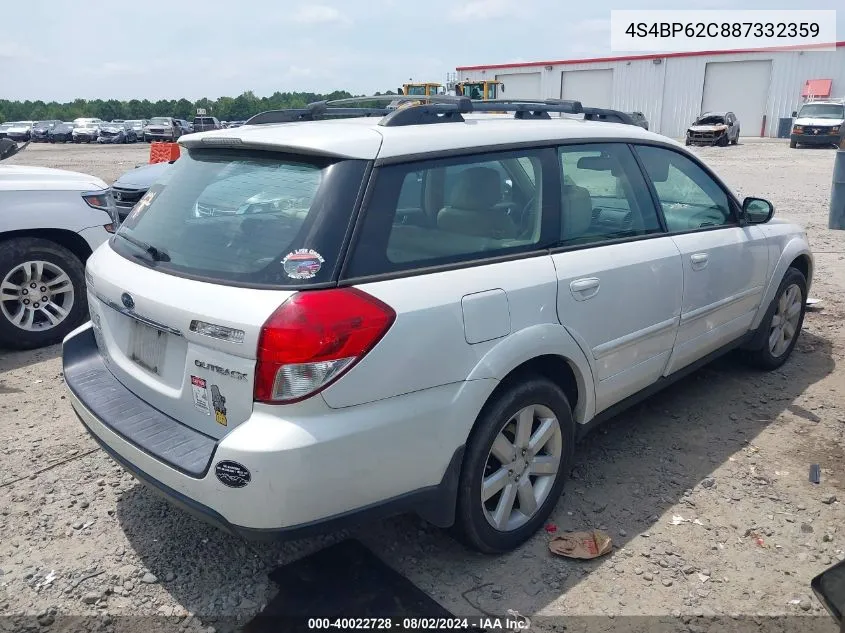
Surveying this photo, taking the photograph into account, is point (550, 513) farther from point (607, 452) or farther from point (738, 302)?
point (738, 302)

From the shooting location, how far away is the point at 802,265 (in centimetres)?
502

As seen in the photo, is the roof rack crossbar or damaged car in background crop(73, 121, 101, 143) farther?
damaged car in background crop(73, 121, 101, 143)

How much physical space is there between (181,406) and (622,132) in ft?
8.63

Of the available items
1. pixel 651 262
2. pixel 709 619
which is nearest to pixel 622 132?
pixel 651 262

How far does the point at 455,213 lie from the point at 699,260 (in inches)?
66.9

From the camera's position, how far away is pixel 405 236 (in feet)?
8.32

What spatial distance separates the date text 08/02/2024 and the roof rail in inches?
75.2

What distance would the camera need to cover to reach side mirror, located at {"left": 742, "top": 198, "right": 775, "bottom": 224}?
4.31 m

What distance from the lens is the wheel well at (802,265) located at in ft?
16.2

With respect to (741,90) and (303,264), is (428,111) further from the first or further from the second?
(741,90)

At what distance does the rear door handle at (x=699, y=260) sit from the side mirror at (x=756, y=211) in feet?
2.29

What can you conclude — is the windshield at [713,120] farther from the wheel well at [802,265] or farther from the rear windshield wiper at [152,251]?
the rear windshield wiper at [152,251]

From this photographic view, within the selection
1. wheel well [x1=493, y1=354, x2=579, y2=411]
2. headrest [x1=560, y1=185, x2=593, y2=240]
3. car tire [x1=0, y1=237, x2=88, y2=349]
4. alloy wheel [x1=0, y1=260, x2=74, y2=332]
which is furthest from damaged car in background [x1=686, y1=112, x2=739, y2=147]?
wheel well [x1=493, y1=354, x2=579, y2=411]

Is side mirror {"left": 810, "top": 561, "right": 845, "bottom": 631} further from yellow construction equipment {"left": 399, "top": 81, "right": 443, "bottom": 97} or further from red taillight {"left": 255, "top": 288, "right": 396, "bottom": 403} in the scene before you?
yellow construction equipment {"left": 399, "top": 81, "right": 443, "bottom": 97}
